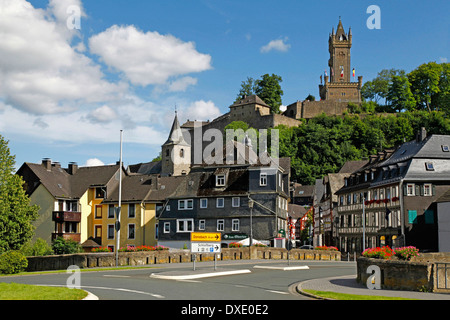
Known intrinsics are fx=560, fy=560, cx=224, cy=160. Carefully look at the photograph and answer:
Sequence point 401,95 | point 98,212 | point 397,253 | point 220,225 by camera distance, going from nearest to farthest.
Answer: point 397,253 → point 220,225 → point 98,212 → point 401,95

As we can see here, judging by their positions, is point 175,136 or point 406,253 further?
point 175,136

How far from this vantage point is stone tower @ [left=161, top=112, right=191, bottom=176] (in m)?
122

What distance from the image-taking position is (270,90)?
506ft

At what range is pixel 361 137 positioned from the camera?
130500mm

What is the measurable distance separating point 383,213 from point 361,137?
74769 millimetres

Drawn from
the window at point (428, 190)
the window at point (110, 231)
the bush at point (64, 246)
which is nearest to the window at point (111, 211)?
the window at point (110, 231)

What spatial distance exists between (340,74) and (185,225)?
4277 inches

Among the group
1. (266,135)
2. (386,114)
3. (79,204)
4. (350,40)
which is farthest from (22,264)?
(350,40)

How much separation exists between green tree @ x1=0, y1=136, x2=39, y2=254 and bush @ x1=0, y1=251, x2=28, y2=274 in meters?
16.8

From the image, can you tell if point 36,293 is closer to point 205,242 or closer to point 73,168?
point 205,242

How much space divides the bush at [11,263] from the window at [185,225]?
29512 millimetres

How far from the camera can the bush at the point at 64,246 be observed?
192 ft

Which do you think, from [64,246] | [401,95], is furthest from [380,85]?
[64,246]

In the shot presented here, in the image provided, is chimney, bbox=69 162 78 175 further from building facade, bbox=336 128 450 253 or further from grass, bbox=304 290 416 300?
grass, bbox=304 290 416 300
